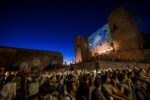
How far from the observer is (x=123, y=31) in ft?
106

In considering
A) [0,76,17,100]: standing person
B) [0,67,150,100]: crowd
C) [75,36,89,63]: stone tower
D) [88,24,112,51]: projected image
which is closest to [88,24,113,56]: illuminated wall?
[88,24,112,51]: projected image

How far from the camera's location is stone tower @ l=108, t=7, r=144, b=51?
2925cm

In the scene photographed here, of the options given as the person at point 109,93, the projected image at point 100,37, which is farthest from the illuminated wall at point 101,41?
the person at point 109,93

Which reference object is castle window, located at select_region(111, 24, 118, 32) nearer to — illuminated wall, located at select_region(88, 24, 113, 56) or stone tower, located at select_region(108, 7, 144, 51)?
stone tower, located at select_region(108, 7, 144, 51)

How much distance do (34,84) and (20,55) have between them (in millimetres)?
26433

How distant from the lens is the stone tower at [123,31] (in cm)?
2925

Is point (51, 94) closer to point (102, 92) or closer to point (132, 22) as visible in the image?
point (102, 92)

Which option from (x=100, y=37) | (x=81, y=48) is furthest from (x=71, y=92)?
(x=81, y=48)

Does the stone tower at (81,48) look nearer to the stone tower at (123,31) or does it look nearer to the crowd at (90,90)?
the stone tower at (123,31)

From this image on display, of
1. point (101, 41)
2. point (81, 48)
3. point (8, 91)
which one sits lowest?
point (8, 91)

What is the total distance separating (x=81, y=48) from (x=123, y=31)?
1669 cm

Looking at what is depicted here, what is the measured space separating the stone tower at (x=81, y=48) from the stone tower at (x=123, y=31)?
12.7 metres

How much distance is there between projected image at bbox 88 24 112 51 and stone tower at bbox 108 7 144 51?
8.28ft

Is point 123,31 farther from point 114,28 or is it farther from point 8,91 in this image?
point 8,91
